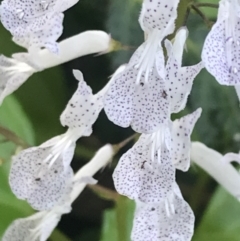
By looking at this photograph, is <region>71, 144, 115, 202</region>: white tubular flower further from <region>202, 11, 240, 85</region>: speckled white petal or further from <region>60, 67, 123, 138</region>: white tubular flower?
<region>202, 11, 240, 85</region>: speckled white petal

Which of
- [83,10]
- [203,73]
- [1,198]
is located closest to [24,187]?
[1,198]

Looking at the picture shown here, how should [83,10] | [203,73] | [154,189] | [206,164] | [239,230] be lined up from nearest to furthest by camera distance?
[154,189], [206,164], [239,230], [203,73], [83,10]

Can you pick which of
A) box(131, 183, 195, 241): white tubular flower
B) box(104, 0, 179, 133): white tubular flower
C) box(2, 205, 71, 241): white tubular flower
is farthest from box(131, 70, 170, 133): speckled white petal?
box(2, 205, 71, 241): white tubular flower

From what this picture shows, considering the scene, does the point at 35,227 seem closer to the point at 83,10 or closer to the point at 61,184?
the point at 61,184

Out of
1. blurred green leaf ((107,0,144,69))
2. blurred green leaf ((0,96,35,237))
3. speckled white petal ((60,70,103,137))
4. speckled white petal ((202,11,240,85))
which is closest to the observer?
speckled white petal ((202,11,240,85))

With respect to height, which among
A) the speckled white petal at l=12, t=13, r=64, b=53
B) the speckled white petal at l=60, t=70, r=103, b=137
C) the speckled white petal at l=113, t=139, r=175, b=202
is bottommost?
the speckled white petal at l=113, t=139, r=175, b=202

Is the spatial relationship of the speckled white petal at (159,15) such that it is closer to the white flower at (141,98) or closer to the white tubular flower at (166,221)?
the white flower at (141,98)

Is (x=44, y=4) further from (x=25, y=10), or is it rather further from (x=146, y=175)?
(x=146, y=175)
